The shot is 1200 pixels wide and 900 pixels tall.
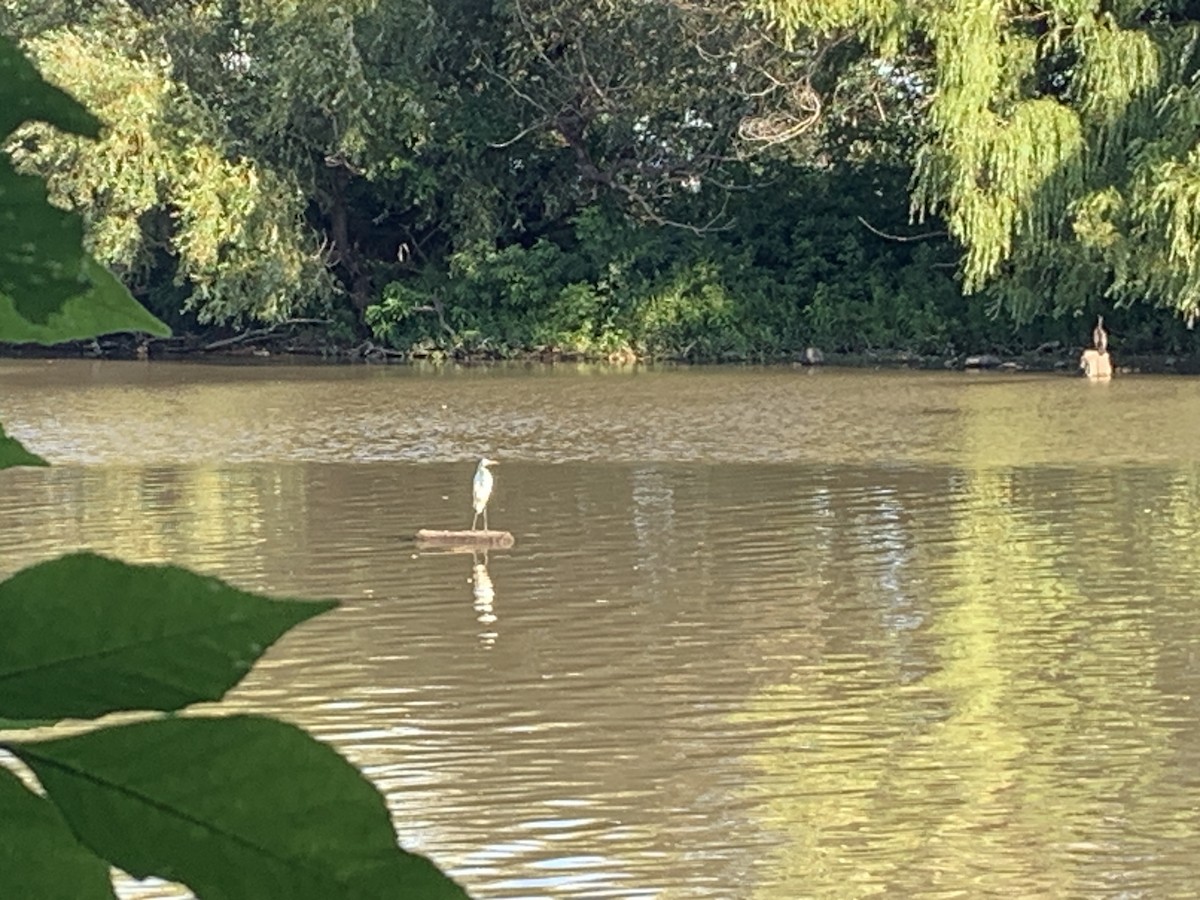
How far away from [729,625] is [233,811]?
34.6ft

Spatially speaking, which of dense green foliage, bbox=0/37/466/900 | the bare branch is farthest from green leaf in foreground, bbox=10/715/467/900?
the bare branch

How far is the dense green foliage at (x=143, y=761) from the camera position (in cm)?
45

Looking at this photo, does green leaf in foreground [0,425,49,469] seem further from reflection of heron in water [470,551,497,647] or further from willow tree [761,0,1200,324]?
willow tree [761,0,1200,324]

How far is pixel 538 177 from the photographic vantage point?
34438mm

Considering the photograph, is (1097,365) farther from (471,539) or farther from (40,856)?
(40,856)

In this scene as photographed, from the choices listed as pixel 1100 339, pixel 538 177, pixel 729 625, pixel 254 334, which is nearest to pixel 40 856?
pixel 729 625

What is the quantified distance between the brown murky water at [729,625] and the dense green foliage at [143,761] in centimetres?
11

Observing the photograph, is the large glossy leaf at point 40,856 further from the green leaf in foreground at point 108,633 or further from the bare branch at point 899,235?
the bare branch at point 899,235

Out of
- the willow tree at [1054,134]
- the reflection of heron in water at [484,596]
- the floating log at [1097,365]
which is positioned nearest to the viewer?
the reflection of heron in water at [484,596]

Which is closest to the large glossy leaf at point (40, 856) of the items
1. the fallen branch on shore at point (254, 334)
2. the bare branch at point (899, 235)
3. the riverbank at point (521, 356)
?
the riverbank at point (521, 356)

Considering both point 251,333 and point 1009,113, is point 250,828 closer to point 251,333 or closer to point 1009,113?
point 1009,113

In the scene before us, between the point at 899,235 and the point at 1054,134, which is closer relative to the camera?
the point at 1054,134

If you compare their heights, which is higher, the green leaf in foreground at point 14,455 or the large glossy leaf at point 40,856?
the green leaf in foreground at point 14,455

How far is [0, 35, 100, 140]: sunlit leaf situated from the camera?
1.44 ft
